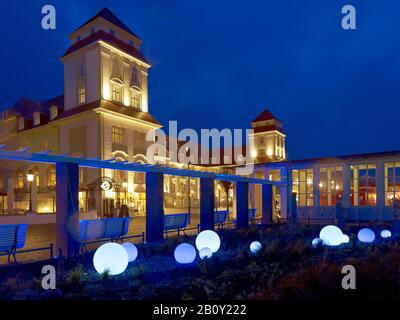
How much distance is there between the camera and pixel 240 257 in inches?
395

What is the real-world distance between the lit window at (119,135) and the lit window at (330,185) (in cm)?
1807

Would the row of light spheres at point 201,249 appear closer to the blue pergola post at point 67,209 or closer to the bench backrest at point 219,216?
the blue pergola post at point 67,209

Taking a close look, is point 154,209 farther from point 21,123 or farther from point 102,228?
point 21,123

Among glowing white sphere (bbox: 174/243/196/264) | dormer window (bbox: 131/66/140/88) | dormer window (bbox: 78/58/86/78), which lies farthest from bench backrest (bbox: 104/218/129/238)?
dormer window (bbox: 131/66/140/88)

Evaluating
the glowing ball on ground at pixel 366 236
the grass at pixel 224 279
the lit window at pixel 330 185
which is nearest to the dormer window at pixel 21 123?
the lit window at pixel 330 185

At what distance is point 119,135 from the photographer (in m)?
33.7

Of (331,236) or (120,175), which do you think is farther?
(120,175)

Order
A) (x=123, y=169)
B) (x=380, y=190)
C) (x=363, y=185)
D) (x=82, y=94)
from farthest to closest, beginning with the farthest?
(x=82, y=94), (x=363, y=185), (x=380, y=190), (x=123, y=169)

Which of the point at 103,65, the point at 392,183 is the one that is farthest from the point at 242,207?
the point at 103,65

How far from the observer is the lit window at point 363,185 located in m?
24.7

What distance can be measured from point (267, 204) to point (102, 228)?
1371 cm

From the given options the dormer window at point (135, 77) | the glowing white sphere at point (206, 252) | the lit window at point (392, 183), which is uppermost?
the dormer window at point (135, 77)
